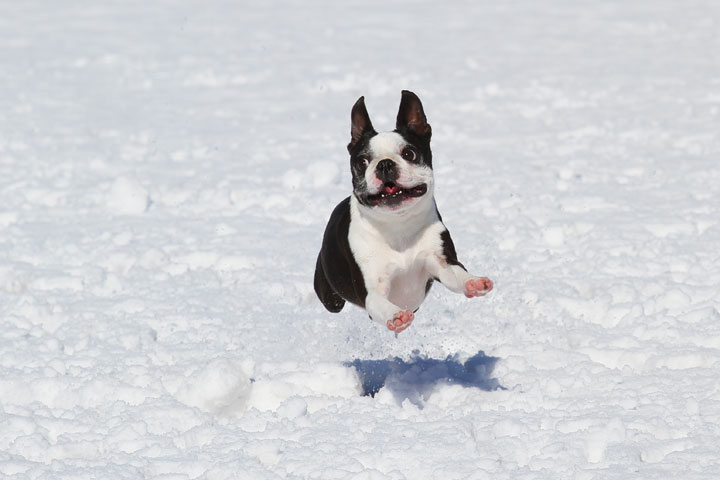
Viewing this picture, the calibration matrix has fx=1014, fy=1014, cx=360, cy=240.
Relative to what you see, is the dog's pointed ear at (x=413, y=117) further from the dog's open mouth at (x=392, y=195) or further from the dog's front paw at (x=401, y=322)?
the dog's front paw at (x=401, y=322)

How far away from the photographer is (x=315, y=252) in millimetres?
7676

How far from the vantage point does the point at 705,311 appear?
609cm

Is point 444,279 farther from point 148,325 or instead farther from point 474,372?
point 148,325

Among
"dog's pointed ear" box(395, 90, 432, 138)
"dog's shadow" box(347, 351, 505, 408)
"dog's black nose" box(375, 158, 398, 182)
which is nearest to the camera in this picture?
"dog's black nose" box(375, 158, 398, 182)

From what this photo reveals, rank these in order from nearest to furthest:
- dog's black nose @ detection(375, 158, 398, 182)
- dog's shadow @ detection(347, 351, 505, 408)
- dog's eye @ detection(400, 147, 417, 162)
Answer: dog's black nose @ detection(375, 158, 398, 182)
dog's eye @ detection(400, 147, 417, 162)
dog's shadow @ detection(347, 351, 505, 408)

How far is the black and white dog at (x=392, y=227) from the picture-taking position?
184 inches

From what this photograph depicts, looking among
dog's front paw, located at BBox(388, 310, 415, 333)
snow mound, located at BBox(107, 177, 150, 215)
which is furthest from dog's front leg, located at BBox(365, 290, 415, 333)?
snow mound, located at BBox(107, 177, 150, 215)

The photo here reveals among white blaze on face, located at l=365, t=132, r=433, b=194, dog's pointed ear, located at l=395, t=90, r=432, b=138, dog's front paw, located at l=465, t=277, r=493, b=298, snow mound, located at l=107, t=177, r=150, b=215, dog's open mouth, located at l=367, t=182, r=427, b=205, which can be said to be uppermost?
dog's pointed ear, located at l=395, t=90, r=432, b=138

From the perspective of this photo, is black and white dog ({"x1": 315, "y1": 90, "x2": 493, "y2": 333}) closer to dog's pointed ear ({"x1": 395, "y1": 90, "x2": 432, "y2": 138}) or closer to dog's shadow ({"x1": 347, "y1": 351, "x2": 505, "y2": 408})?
dog's pointed ear ({"x1": 395, "y1": 90, "x2": 432, "y2": 138})

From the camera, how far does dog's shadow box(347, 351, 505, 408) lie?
207 inches

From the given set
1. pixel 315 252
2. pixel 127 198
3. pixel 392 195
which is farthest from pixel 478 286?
pixel 127 198

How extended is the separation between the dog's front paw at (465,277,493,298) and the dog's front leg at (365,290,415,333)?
0.27m

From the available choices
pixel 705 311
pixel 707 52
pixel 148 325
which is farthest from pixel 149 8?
pixel 705 311

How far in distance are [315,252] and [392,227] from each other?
9.13ft
